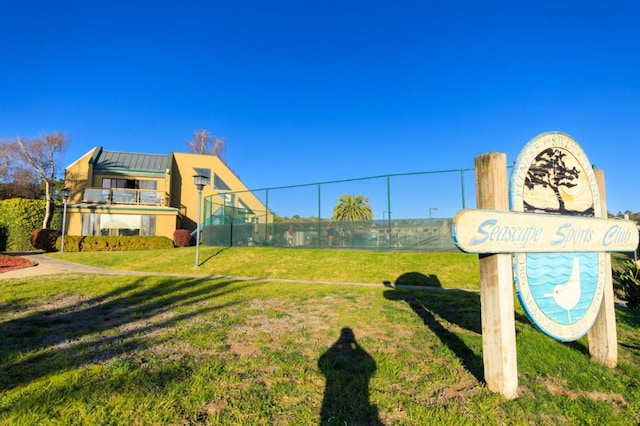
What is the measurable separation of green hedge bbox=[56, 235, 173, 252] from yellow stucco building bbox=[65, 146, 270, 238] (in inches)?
115

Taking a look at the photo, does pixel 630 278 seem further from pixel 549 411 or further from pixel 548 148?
pixel 549 411

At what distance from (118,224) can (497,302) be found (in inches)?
1056

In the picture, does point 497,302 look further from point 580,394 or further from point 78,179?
point 78,179

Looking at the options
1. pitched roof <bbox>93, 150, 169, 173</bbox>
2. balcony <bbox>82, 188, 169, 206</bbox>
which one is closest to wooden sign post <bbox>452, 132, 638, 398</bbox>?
balcony <bbox>82, 188, 169, 206</bbox>

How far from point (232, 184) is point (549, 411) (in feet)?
99.5

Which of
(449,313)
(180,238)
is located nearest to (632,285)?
(449,313)

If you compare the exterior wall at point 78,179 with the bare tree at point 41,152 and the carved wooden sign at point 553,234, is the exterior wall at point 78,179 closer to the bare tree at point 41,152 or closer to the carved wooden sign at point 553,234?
the bare tree at point 41,152

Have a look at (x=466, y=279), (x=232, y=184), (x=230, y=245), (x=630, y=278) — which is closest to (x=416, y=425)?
(x=630, y=278)

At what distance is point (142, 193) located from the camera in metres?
24.9

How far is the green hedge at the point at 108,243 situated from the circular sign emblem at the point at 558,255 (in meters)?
22.9

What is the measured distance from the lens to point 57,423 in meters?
2.32

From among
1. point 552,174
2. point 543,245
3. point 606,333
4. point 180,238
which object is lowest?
point 606,333

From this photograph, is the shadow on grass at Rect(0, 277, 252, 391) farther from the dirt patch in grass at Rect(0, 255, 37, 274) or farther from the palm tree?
the palm tree

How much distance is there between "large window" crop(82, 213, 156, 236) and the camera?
77.3 ft
